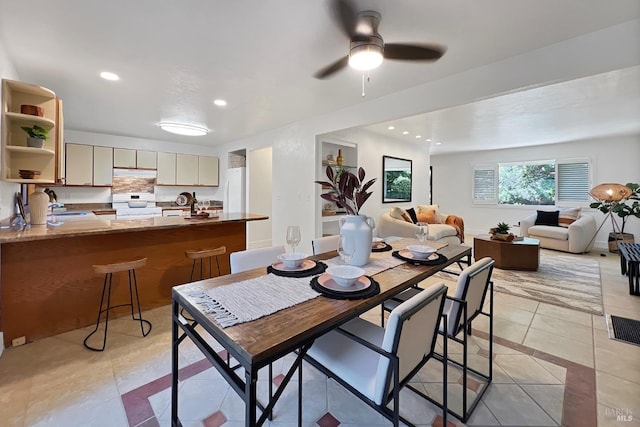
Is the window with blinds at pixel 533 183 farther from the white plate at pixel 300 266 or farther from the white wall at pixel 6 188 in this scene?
the white wall at pixel 6 188

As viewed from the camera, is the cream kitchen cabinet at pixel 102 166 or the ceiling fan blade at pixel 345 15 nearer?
the ceiling fan blade at pixel 345 15

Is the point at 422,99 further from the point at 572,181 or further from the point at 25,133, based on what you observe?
the point at 572,181

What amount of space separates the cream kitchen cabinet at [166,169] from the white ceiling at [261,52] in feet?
5.47

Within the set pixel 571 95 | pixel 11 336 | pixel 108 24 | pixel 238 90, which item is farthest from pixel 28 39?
pixel 571 95

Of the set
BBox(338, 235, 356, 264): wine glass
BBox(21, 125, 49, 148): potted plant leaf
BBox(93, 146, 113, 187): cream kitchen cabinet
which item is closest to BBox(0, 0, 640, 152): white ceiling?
BBox(21, 125, 49, 148): potted plant leaf

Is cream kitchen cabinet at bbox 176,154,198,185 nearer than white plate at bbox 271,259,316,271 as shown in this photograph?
No

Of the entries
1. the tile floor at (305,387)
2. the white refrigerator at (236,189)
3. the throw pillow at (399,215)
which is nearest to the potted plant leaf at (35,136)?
the tile floor at (305,387)

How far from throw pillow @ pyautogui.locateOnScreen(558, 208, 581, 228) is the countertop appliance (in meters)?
8.49

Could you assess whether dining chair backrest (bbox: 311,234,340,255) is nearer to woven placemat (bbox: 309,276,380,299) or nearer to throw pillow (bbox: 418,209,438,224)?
woven placemat (bbox: 309,276,380,299)

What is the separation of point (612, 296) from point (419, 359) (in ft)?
11.4

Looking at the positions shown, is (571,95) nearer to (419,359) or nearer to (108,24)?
(419,359)

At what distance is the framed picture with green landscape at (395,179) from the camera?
18.3 feet

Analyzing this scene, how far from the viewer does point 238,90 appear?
10.3ft

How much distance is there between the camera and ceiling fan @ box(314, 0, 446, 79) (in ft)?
5.72
